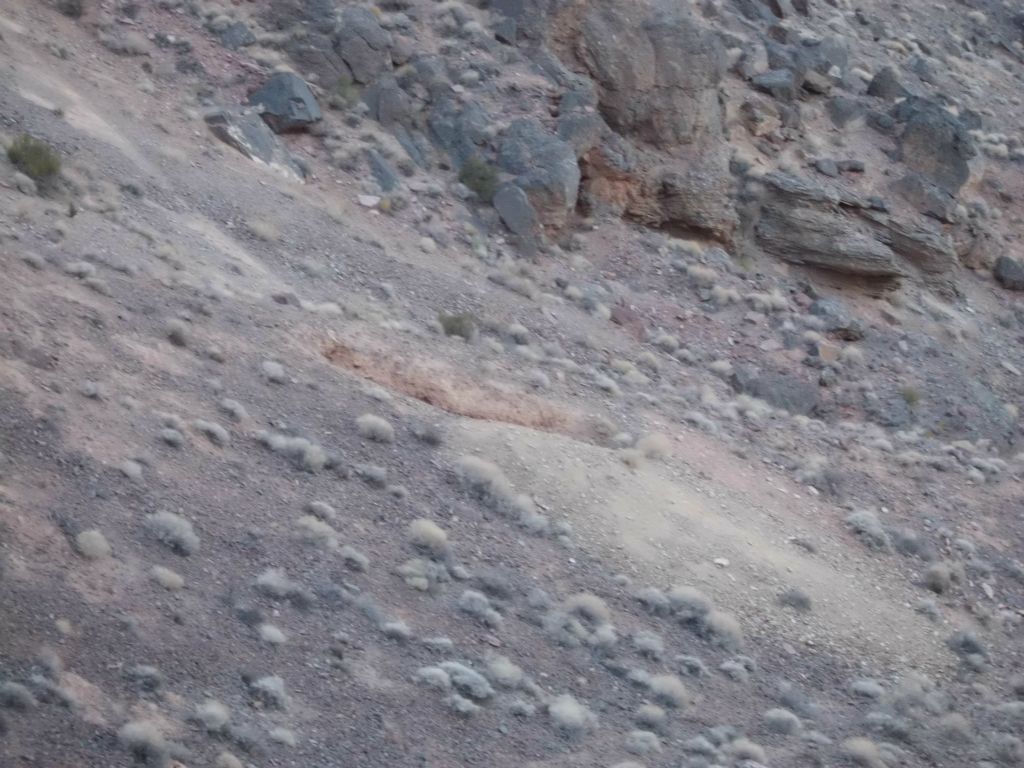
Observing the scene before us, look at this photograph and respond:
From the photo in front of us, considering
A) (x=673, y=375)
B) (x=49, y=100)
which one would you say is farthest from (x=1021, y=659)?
(x=49, y=100)

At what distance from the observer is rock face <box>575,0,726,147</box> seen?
2278 cm

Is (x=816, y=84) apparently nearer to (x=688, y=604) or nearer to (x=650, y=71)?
(x=650, y=71)

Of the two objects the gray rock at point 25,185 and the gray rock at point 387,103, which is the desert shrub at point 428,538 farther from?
the gray rock at point 387,103

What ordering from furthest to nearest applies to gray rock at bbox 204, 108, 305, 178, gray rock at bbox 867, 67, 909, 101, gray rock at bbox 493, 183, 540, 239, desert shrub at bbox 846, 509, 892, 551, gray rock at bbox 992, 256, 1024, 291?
1. gray rock at bbox 867, 67, 909, 101
2. gray rock at bbox 992, 256, 1024, 291
3. gray rock at bbox 493, 183, 540, 239
4. gray rock at bbox 204, 108, 305, 178
5. desert shrub at bbox 846, 509, 892, 551

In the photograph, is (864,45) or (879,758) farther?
(864,45)

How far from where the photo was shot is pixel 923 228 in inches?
975

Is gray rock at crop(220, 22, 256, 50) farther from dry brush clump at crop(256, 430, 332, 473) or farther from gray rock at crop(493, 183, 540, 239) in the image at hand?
dry brush clump at crop(256, 430, 332, 473)

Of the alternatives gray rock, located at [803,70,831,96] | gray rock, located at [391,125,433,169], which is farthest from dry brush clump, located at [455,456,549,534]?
gray rock, located at [803,70,831,96]

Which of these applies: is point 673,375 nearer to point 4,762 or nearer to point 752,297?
point 752,297

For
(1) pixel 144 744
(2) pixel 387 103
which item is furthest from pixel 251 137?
(1) pixel 144 744

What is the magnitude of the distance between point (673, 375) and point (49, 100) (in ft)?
31.0

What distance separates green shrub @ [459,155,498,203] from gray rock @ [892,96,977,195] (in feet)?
33.0

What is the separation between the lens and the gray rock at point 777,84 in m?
25.7

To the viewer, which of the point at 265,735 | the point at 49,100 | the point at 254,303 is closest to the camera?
the point at 265,735
